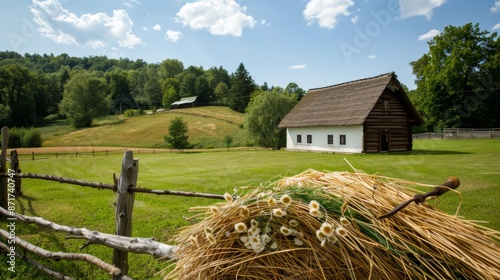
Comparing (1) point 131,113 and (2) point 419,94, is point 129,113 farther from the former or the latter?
(2) point 419,94

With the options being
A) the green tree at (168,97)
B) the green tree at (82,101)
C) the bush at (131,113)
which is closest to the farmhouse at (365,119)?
the green tree at (82,101)

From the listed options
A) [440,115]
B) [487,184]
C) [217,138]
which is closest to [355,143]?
[487,184]

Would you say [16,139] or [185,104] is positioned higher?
[185,104]

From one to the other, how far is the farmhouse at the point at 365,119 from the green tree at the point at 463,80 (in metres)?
18.6

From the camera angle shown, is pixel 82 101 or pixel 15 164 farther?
pixel 82 101

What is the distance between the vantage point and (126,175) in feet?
11.0

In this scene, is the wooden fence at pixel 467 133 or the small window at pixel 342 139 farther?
the wooden fence at pixel 467 133

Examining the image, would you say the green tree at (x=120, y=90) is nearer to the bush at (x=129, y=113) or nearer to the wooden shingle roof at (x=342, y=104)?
the bush at (x=129, y=113)

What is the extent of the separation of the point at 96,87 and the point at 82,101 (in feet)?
14.7

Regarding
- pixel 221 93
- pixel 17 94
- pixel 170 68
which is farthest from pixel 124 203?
pixel 170 68

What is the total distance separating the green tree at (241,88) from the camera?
78.8 m

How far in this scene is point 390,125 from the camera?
23.3 meters

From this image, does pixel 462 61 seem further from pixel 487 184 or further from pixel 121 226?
pixel 121 226

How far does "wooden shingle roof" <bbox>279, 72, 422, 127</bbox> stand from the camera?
22.8 metres
